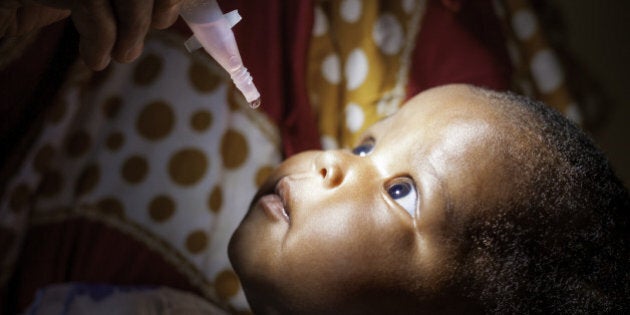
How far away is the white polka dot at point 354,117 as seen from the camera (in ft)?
4.29

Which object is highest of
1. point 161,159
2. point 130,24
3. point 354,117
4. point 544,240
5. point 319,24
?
point 130,24

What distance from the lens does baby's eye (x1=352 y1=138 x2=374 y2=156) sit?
3.30 feet

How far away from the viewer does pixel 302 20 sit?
1316 millimetres

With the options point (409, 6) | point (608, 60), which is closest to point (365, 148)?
point (409, 6)

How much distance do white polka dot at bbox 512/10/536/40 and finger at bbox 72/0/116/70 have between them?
97 centimetres

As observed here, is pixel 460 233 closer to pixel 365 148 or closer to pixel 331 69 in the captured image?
pixel 365 148

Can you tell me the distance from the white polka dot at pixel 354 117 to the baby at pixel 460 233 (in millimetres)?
437

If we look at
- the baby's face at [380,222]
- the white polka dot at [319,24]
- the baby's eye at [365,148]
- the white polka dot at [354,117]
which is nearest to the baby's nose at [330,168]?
the baby's face at [380,222]

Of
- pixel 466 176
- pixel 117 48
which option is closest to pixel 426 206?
pixel 466 176

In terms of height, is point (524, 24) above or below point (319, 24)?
above

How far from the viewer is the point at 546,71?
1339 millimetres

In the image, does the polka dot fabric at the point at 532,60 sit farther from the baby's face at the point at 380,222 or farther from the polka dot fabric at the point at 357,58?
the baby's face at the point at 380,222

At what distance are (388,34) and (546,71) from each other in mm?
355

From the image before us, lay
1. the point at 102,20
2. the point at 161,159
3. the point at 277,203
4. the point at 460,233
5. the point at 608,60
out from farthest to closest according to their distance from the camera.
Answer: the point at 608,60, the point at 161,159, the point at 277,203, the point at 460,233, the point at 102,20
